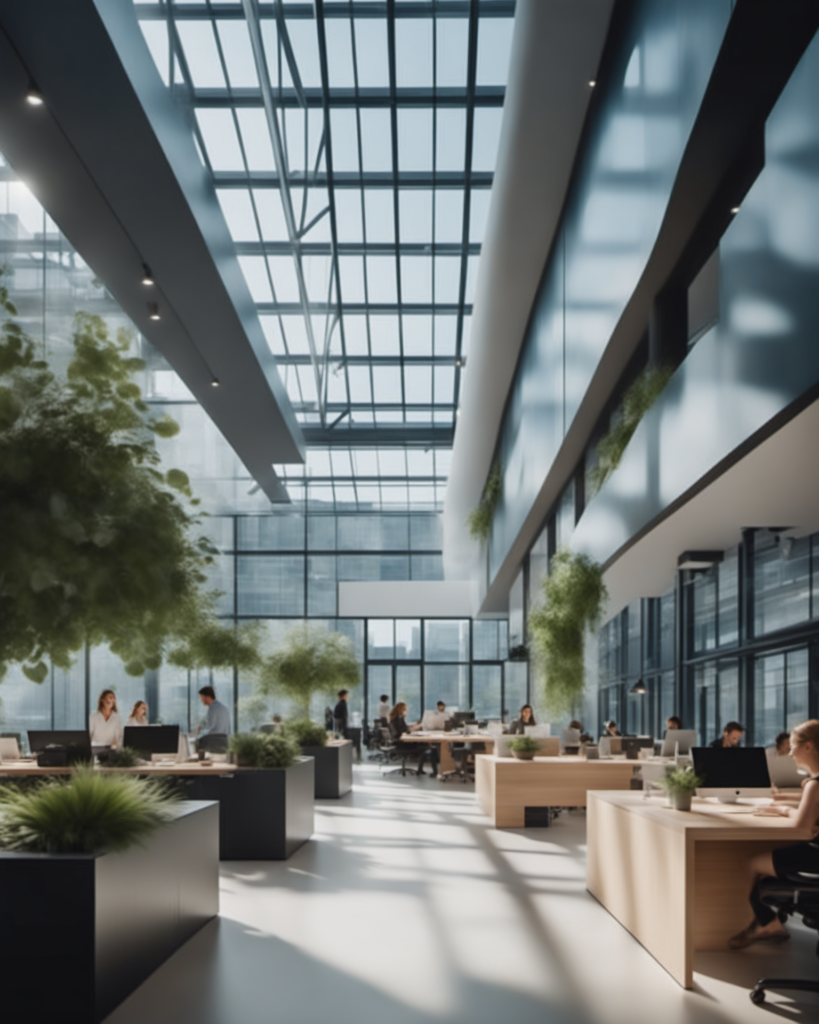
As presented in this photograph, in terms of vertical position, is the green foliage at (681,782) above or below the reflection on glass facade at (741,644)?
below

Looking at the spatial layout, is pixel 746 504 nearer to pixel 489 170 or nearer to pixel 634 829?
pixel 634 829

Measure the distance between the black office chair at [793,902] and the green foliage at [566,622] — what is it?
23.7ft

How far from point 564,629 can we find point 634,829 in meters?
6.40

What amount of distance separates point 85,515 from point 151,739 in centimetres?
680

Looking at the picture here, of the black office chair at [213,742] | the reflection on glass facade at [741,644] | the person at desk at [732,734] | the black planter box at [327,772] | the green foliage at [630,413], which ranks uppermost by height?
the green foliage at [630,413]

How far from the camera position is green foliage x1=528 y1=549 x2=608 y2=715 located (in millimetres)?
13250

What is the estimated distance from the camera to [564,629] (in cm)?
1343

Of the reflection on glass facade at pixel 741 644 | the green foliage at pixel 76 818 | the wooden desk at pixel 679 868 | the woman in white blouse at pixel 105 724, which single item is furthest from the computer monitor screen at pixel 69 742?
the reflection on glass facade at pixel 741 644

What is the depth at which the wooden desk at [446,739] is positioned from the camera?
1992 centimetres

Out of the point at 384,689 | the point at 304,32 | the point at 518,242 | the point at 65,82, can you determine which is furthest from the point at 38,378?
the point at 384,689

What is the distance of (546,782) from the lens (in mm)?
12602

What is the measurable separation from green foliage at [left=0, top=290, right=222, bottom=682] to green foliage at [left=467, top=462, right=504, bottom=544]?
17998mm

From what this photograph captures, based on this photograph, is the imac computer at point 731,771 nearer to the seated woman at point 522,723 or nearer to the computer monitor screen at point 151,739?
the computer monitor screen at point 151,739

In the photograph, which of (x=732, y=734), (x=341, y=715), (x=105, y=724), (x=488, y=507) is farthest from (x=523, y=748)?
(x=488, y=507)
